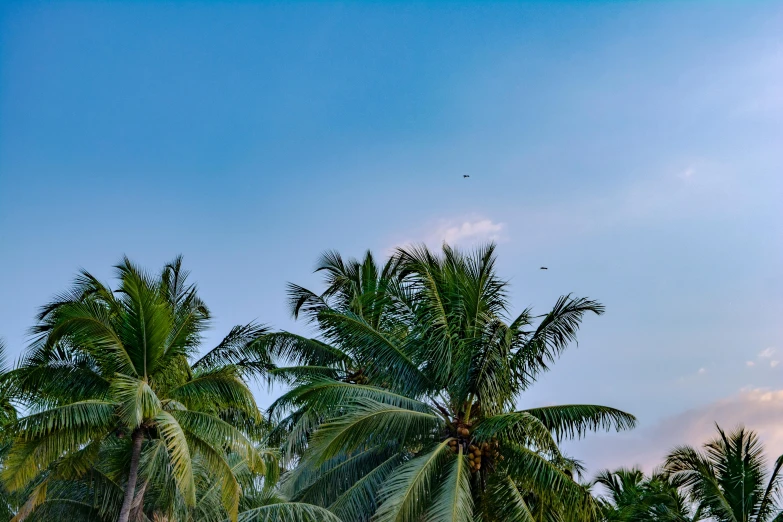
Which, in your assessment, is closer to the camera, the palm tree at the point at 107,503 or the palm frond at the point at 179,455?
the palm frond at the point at 179,455

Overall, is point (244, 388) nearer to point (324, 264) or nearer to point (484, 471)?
point (484, 471)

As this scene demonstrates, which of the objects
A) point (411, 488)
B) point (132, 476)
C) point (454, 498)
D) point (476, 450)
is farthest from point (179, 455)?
point (476, 450)

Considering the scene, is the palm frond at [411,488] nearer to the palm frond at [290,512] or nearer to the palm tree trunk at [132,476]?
the palm frond at [290,512]

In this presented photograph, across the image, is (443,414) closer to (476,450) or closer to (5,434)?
(476,450)

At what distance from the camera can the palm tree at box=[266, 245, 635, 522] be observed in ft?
48.4

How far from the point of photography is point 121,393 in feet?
44.8

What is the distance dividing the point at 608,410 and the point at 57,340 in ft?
36.4

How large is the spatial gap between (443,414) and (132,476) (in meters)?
6.36

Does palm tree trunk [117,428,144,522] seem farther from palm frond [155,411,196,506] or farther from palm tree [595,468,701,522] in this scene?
palm tree [595,468,701,522]

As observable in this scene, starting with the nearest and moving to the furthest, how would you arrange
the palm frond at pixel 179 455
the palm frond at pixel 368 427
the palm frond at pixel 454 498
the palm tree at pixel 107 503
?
1. the palm frond at pixel 179 455
2. the palm frond at pixel 454 498
3. the palm frond at pixel 368 427
4. the palm tree at pixel 107 503

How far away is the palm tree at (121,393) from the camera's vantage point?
14180 mm

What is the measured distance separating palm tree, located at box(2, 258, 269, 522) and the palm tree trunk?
0.02 metres

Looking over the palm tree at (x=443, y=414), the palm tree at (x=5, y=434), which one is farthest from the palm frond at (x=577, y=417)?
the palm tree at (x=5, y=434)

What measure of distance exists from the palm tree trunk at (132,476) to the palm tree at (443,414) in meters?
3.09
